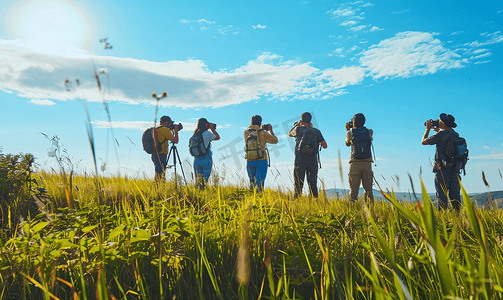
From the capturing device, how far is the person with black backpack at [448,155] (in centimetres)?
612

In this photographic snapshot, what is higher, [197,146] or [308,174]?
[197,146]

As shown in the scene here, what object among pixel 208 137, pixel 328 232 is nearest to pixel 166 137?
pixel 208 137

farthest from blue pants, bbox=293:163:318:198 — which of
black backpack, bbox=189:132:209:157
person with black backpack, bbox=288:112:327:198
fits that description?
black backpack, bbox=189:132:209:157

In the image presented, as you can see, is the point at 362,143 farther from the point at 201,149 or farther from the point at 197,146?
the point at 197,146

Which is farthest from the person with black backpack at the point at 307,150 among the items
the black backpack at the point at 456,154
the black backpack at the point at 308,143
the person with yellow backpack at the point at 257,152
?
the black backpack at the point at 456,154

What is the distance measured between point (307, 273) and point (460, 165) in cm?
618

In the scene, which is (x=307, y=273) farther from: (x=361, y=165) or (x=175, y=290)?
(x=361, y=165)

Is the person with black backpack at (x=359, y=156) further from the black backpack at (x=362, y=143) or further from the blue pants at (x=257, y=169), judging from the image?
the blue pants at (x=257, y=169)

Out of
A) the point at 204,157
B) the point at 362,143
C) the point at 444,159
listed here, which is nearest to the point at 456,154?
the point at 444,159

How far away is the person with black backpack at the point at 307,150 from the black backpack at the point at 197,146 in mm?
2471

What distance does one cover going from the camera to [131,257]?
1.49 metres

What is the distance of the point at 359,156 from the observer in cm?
658

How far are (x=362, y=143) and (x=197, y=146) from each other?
4193 millimetres

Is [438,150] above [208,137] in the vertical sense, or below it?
below
